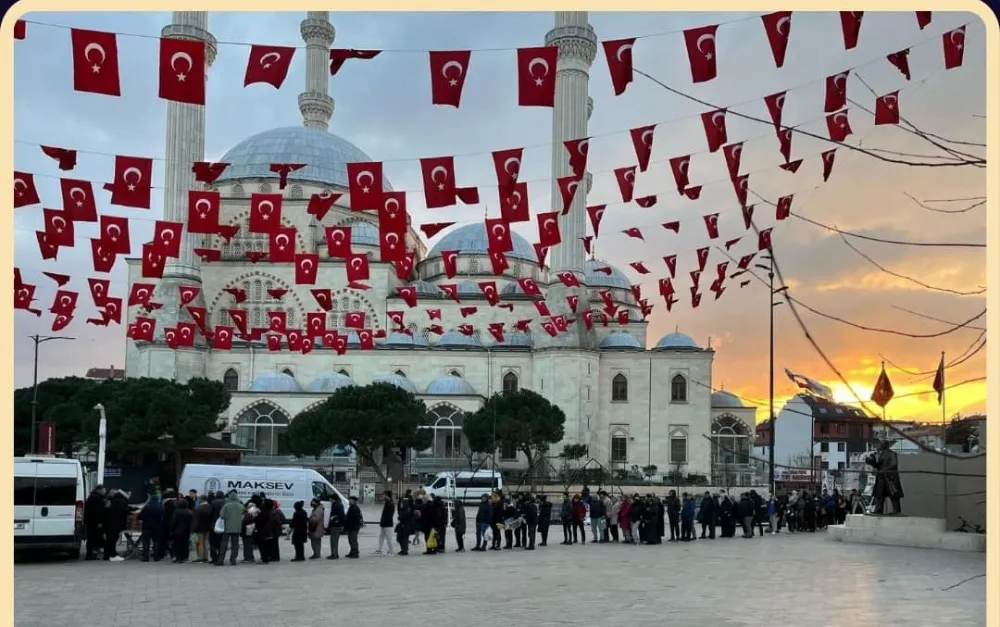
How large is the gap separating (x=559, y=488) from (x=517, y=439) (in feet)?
11.8

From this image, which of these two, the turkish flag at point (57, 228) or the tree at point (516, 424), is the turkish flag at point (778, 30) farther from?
the tree at point (516, 424)

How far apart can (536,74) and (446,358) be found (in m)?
47.1

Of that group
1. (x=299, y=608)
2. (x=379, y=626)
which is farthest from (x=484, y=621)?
(x=299, y=608)

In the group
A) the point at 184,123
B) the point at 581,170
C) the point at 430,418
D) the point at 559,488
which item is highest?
the point at 184,123

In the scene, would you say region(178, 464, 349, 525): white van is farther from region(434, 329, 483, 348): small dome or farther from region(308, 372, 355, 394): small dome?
region(434, 329, 483, 348): small dome

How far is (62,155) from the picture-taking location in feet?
60.7

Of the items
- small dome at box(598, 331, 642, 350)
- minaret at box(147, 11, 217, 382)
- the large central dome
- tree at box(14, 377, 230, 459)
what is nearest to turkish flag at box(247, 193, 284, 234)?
tree at box(14, 377, 230, 459)

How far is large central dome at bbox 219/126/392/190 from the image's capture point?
70.5 m

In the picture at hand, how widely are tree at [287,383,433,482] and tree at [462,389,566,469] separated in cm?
305

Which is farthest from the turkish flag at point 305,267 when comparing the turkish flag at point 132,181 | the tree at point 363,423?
the tree at point 363,423

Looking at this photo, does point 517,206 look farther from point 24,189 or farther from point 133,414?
point 133,414

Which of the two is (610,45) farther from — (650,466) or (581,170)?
(650,466)

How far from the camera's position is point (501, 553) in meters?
21.3

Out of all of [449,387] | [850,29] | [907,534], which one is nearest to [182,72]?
[850,29]
